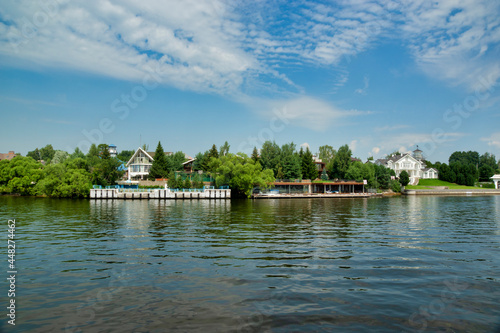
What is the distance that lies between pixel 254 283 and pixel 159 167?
69694 millimetres

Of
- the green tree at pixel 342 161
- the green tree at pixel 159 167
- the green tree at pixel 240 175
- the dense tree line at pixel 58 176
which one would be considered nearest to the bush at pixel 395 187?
the green tree at pixel 342 161

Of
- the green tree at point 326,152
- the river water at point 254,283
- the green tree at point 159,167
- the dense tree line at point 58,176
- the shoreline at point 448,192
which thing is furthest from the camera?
the green tree at point 326,152

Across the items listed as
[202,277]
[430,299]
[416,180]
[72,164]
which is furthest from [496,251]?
[416,180]

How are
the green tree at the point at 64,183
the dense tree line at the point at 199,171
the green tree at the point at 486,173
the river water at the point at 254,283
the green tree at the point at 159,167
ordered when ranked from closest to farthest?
1. the river water at the point at 254,283
2. the green tree at the point at 64,183
3. the dense tree line at the point at 199,171
4. the green tree at the point at 159,167
5. the green tree at the point at 486,173

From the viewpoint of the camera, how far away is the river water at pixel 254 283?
8.06 meters

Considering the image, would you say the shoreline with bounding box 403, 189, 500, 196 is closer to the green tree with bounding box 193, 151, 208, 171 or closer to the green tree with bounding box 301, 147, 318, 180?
the green tree with bounding box 301, 147, 318, 180

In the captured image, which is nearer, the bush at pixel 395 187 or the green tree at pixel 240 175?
the green tree at pixel 240 175

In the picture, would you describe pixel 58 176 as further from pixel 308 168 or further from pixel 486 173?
pixel 486 173

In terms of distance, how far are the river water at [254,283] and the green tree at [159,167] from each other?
2244 inches

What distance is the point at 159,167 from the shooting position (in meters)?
76.8

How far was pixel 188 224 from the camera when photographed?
2609 centimetres

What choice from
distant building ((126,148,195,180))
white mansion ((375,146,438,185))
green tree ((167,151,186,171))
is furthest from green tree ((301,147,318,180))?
distant building ((126,148,195,180))

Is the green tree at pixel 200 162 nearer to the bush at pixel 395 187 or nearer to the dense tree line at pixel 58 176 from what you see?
the dense tree line at pixel 58 176

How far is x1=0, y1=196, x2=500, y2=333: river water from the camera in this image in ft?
26.5
